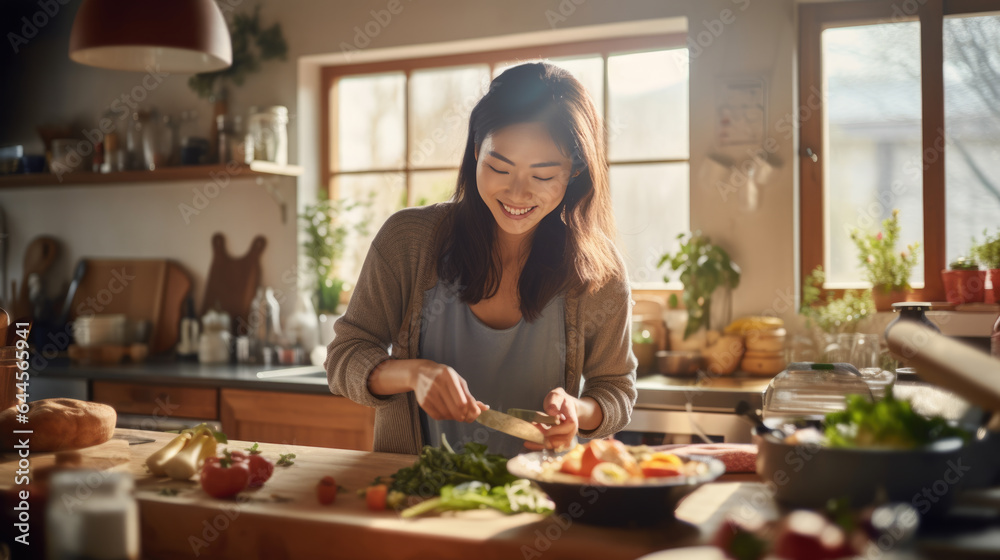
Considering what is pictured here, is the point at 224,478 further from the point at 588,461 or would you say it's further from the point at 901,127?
the point at 901,127

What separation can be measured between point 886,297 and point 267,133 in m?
2.61

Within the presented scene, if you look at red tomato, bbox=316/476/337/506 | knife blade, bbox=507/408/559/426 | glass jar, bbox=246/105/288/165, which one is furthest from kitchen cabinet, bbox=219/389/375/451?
red tomato, bbox=316/476/337/506

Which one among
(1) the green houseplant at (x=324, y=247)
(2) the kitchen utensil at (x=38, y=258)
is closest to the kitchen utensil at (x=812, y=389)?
(1) the green houseplant at (x=324, y=247)

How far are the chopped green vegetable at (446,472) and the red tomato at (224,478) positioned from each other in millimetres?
230

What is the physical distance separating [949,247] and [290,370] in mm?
2595

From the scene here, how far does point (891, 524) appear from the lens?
822 mm

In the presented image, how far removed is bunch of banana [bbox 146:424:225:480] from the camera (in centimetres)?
134

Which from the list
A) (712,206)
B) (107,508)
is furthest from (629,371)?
(712,206)

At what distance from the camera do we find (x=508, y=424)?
1.37m

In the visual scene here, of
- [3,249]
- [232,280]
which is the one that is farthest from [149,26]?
[3,249]

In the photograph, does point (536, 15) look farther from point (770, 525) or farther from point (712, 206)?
point (770, 525)

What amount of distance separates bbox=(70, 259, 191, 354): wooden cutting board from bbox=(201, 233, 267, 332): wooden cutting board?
0.16 m

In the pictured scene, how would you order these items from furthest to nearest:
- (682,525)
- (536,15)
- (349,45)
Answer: (349,45), (536,15), (682,525)

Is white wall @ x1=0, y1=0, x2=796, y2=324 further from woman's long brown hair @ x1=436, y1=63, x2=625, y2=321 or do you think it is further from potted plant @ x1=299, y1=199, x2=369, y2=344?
woman's long brown hair @ x1=436, y1=63, x2=625, y2=321
